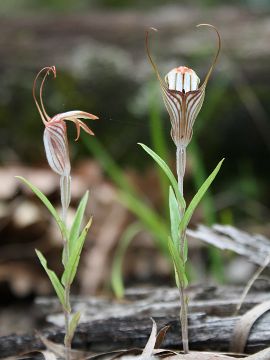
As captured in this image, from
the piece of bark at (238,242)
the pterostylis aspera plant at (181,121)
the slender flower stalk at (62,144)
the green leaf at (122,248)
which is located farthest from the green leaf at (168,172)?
the green leaf at (122,248)

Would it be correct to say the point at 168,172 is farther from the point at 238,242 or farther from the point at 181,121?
the point at 238,242

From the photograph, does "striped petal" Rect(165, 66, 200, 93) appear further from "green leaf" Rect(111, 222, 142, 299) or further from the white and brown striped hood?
"green leaf" Rect(111, 222, 142, 299)

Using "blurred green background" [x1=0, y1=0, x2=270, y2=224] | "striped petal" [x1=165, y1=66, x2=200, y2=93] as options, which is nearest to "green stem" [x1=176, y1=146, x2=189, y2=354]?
"striped petal" [x1=165, y1=66, x2=200, y2=93]

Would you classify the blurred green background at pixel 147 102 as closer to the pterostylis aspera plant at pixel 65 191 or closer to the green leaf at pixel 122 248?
the green leaf at pixel 122 248

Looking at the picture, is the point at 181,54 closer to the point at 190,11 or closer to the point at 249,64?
the point at 249,64

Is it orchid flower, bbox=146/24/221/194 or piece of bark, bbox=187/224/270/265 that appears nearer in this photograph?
orchid flower, bbox=146/24/221/194

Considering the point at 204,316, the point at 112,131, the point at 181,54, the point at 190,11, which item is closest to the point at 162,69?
the point at 181,54
